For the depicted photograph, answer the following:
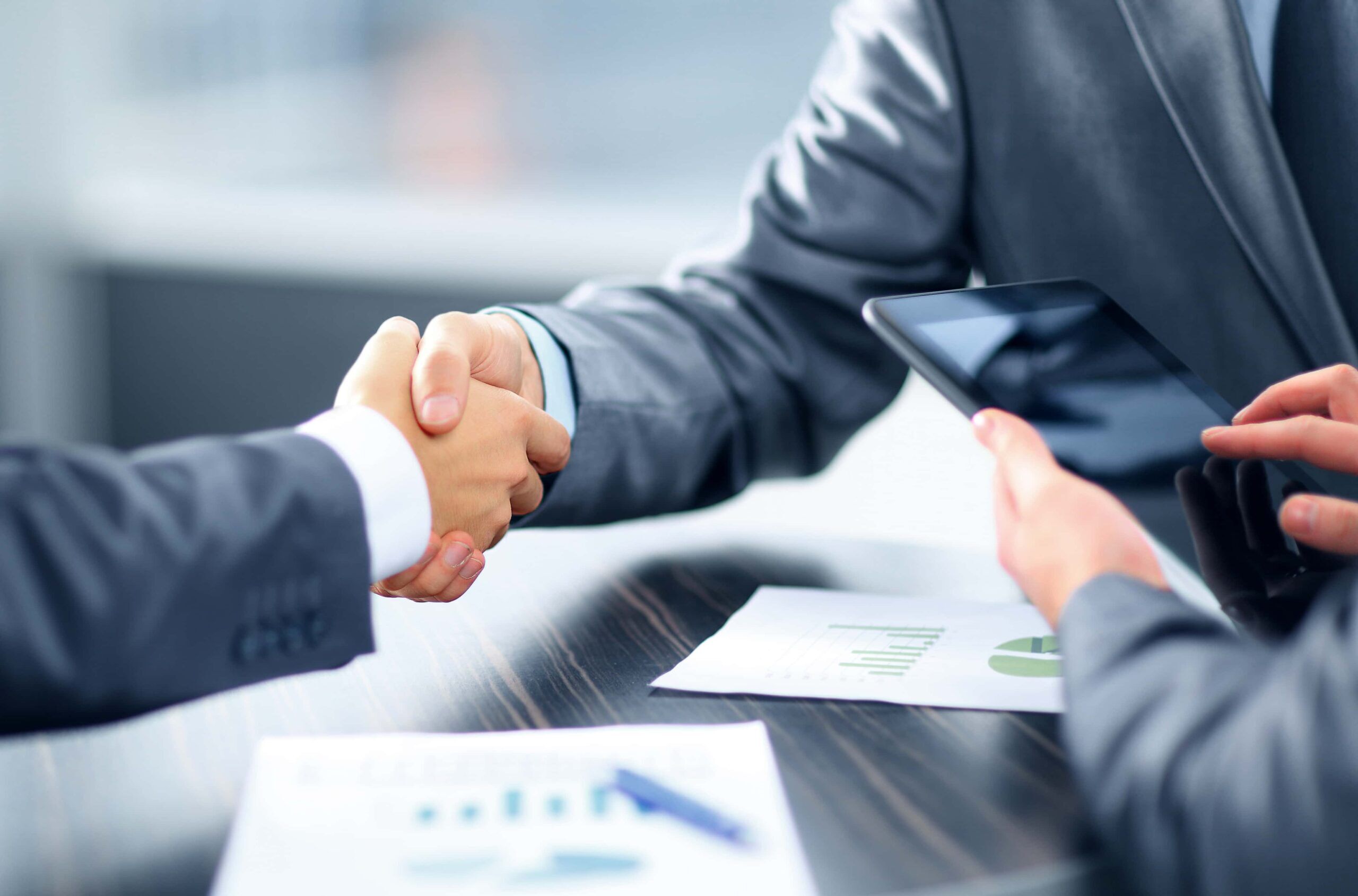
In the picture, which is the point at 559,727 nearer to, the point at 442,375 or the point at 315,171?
the point at 442,375

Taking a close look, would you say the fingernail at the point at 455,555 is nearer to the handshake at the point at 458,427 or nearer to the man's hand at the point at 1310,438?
the handshake at the point at 458,427

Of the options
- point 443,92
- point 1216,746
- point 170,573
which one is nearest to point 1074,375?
point 1216,746

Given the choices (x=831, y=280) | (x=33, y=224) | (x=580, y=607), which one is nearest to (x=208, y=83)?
(x=33, y=224)

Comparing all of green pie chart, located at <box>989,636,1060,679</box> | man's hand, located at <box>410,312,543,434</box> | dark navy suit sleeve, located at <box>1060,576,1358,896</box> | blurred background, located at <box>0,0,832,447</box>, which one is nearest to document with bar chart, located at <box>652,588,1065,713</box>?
green pie chart, located at <box>989,636,1060,679</box>

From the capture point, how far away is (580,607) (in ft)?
2.28

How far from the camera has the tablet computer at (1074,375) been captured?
1.76 ft

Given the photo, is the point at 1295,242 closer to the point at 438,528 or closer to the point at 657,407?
the point at 657,407

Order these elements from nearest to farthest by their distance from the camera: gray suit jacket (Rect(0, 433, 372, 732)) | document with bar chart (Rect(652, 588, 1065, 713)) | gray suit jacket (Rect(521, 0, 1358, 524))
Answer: gray suit jacket (Rect(0, 433, 372, 732)) < document with bar chart (Rect(652, 588, 1065, 713)) < gray suit jacket (Rect(521, 0, 1358, 524))

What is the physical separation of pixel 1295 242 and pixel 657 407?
46cm

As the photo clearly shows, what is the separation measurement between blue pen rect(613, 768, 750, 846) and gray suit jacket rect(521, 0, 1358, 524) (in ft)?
1.30

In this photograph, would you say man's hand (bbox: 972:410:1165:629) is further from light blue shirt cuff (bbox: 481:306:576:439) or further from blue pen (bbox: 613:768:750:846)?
light blue shirt cuff (bbox: 481:306:576:439)

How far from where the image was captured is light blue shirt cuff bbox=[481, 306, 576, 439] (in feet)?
2.63

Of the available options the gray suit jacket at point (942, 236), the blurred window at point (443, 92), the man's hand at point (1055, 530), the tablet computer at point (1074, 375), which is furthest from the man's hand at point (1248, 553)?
the blurred window at point (443, 92)

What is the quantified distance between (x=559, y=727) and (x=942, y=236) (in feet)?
2.15
